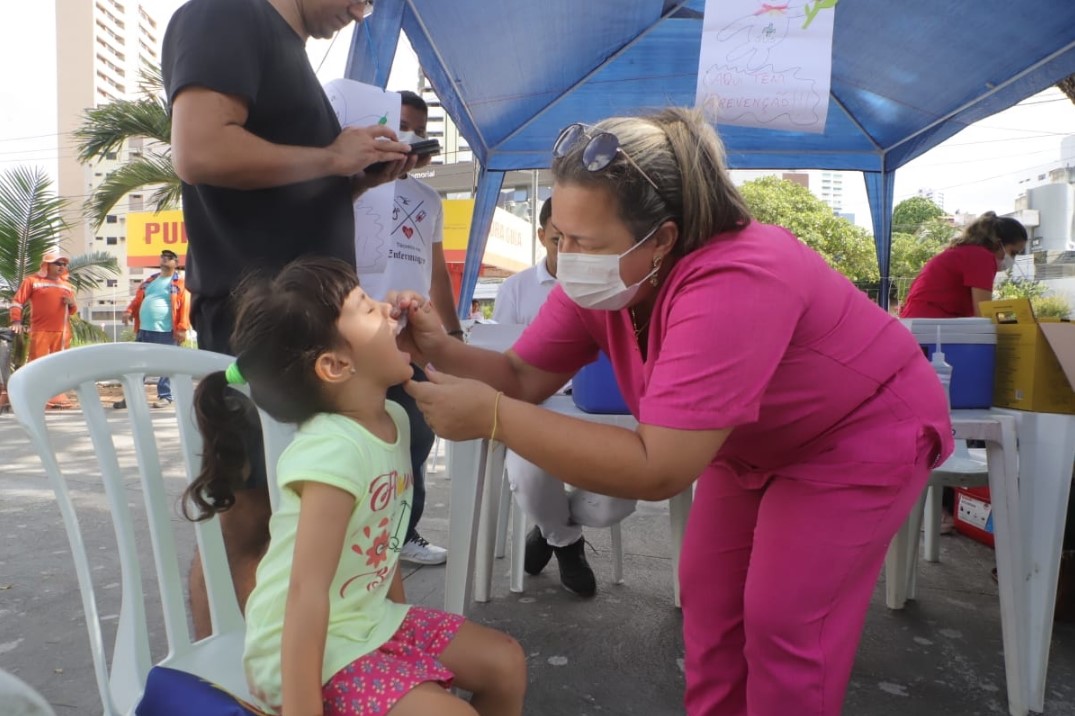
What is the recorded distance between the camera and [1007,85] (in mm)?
3889

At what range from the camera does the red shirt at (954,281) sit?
3.84m

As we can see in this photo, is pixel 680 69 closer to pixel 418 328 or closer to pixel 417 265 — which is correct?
pixel 417 265

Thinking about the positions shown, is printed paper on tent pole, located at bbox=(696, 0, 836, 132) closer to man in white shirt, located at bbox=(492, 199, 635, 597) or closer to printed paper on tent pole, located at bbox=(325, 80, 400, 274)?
man in white shirt, located at bbox=(492, 199, 635, 597)

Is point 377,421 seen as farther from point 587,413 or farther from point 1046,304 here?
point 1046,304

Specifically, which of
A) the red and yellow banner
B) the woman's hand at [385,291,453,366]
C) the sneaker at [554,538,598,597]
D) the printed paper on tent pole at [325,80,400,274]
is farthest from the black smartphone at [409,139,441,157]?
the red and yellow banner

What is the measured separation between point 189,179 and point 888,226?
5116 mm

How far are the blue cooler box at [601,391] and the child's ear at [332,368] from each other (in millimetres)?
741

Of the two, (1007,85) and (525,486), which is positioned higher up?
(1007,85)

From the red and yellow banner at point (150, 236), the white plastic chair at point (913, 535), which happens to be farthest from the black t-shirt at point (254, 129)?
the red and yellow banner at point (150, 236)

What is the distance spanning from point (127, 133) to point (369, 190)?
7612 millimetres

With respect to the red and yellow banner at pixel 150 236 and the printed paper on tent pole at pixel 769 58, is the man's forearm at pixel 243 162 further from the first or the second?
the red and yellow banner at pixel 150 236

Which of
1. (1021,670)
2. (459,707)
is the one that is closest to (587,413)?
(459,707)

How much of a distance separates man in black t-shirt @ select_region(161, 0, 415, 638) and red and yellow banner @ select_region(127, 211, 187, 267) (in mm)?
17301

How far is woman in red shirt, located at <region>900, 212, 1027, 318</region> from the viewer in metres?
3.84
